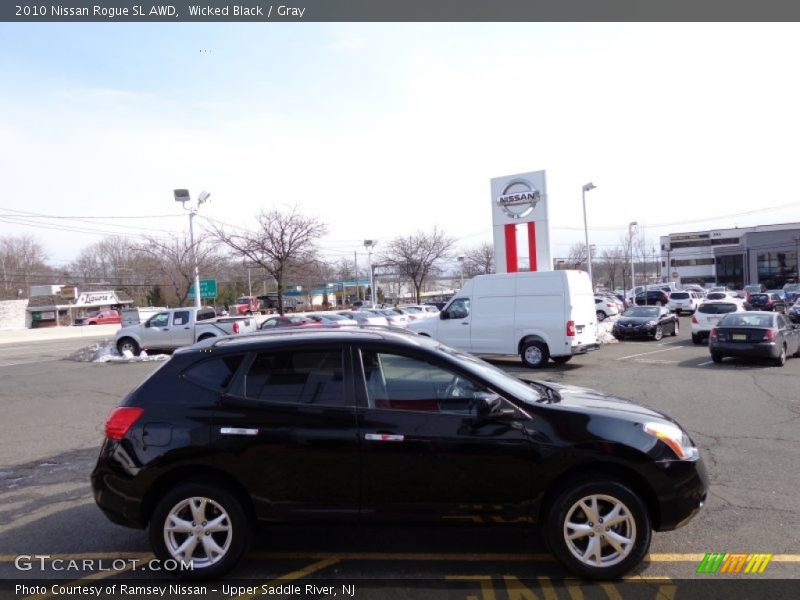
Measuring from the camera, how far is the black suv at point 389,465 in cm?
396

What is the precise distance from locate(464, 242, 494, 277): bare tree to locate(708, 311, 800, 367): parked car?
55.1 meters

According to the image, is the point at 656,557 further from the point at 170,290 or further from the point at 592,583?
the point at 170,290

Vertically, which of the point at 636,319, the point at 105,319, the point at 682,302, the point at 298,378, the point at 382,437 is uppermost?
the point at 298,378

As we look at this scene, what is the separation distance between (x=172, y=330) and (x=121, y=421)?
18979mm

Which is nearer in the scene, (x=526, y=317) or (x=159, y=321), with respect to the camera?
(x=526, y=317)

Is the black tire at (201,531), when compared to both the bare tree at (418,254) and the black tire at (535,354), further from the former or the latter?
the bare tree at (418,254)

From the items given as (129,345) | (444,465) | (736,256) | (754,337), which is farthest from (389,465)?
(736,256)

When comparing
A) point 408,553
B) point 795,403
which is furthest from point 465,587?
point 795,403

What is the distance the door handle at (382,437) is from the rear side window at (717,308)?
21.3m

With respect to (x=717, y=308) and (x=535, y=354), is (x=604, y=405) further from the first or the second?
(x=717, y=308)

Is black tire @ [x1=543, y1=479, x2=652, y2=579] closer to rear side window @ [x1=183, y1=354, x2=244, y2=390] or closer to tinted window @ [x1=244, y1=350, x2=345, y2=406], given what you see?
tinted window @ [x1=244, y1=350, x2=345, y2=406]

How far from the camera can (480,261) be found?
73.1 metres

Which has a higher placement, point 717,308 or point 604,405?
point 604,405

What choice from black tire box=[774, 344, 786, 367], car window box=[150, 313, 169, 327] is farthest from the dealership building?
car window box=[150, 313, 169, 327]
